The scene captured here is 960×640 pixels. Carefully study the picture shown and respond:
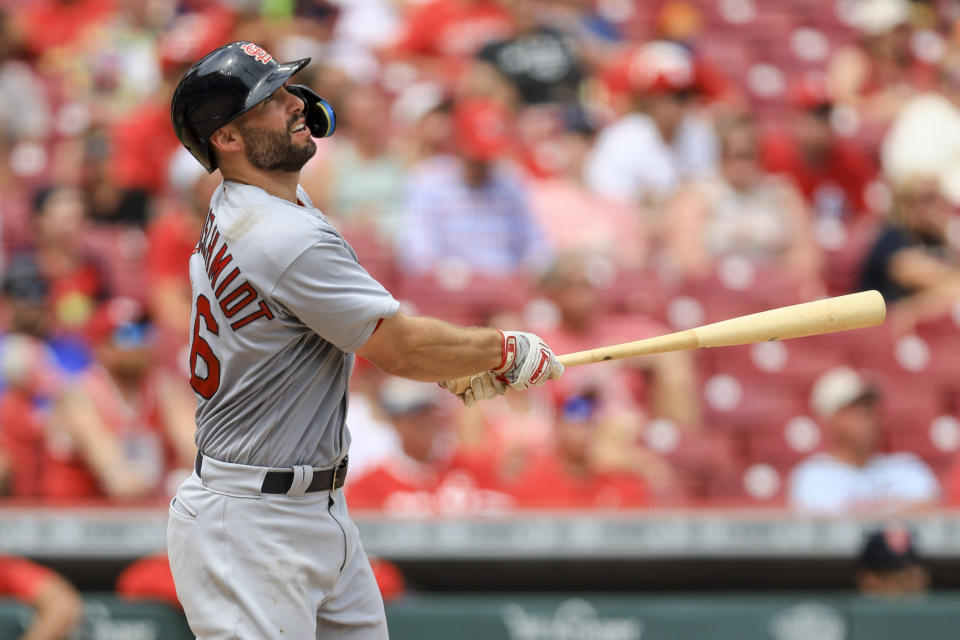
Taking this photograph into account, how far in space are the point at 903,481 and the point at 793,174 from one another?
226 cm

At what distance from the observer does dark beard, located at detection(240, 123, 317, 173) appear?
2.64 metres

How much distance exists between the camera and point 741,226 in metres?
6.29

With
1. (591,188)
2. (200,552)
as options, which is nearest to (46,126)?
(591,188)

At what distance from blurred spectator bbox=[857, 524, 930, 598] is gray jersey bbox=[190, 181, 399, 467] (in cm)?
255

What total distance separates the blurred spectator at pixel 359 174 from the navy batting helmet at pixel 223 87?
3.66m

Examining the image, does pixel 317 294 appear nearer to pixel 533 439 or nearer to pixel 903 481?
pixel 533 439

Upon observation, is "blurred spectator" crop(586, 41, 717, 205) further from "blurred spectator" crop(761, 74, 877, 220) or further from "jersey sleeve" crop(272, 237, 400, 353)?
"jersey sleeve" crop(272, 237, 400, 353)

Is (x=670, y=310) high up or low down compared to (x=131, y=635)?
up

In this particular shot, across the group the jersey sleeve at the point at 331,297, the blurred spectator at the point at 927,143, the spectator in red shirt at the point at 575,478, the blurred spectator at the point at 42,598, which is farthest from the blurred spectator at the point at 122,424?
the blurred spectator at the point at 927,143

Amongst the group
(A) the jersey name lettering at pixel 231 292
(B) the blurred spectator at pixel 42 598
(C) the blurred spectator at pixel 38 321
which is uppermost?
(A) the jersey name lettering at pixel 231 292

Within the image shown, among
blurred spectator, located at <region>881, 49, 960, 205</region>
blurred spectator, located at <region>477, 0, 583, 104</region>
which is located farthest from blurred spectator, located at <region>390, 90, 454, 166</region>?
blurred spectator, located at <region>881, 49, 960, 205</region>

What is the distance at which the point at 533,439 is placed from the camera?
5309mm

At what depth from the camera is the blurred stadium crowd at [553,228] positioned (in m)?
5.09

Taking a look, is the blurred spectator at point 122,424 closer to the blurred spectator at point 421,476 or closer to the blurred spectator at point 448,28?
the blurred spectator at point 421,476
